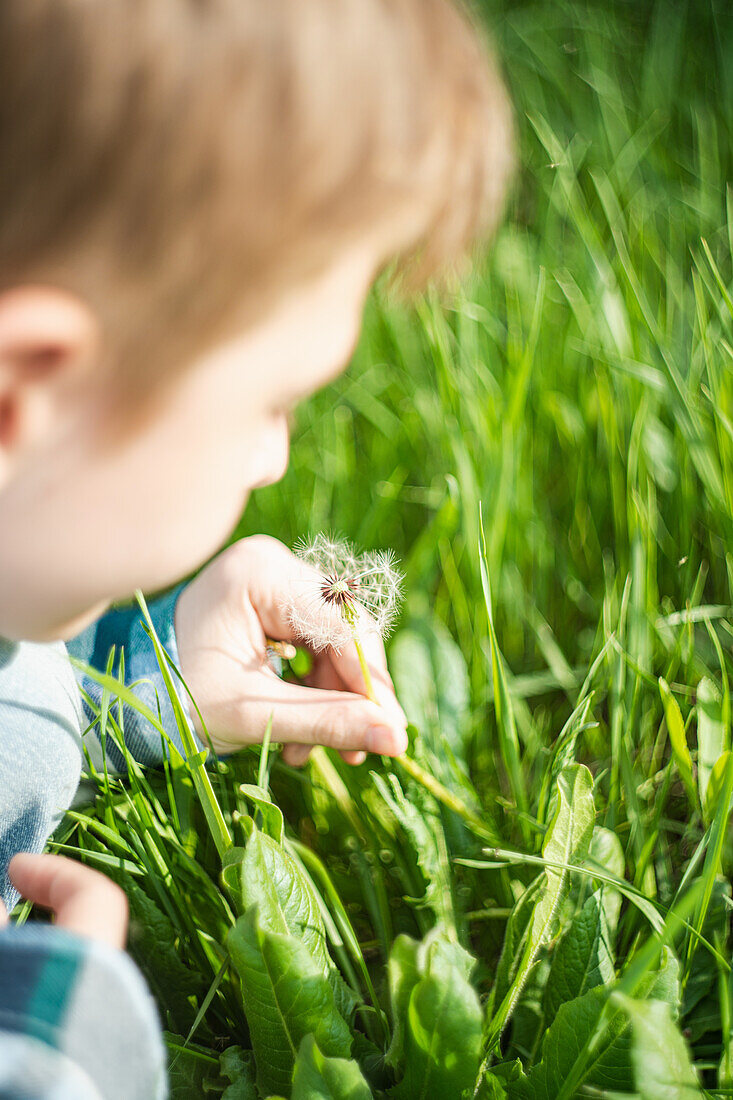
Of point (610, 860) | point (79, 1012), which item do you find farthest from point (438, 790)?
point (79, 1012)

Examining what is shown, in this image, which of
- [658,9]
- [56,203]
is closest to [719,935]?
[56,203]

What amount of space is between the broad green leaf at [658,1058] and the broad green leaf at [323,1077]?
0.61ft

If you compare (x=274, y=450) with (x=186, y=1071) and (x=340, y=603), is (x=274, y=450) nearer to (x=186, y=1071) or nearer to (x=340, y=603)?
(x=340, y=603)

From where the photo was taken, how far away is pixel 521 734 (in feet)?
3.34

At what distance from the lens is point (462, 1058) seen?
2.17ft

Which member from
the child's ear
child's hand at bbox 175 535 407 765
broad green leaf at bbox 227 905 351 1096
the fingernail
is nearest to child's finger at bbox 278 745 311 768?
child's hand at bbox 175 535 407 765

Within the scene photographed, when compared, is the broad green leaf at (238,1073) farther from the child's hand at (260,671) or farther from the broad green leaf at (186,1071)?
the child's hand at (260,671)

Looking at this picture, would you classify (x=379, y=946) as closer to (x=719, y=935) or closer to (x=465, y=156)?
(x=719, y=935)

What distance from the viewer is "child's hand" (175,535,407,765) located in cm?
83

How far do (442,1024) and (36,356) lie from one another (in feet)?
1.69

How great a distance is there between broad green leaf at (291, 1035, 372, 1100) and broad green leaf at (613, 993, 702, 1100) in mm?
184

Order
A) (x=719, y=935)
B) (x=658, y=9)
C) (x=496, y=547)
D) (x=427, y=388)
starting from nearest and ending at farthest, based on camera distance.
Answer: (x=719, y=935) < (x=496, y=547) < (x=427, y=388) < (x=658, y=9)

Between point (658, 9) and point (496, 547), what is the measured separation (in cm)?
172

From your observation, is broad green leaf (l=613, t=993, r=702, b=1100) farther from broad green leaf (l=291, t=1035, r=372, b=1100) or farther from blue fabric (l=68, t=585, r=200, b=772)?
blue fabric (l=68, t=585, r=200, b=772)
